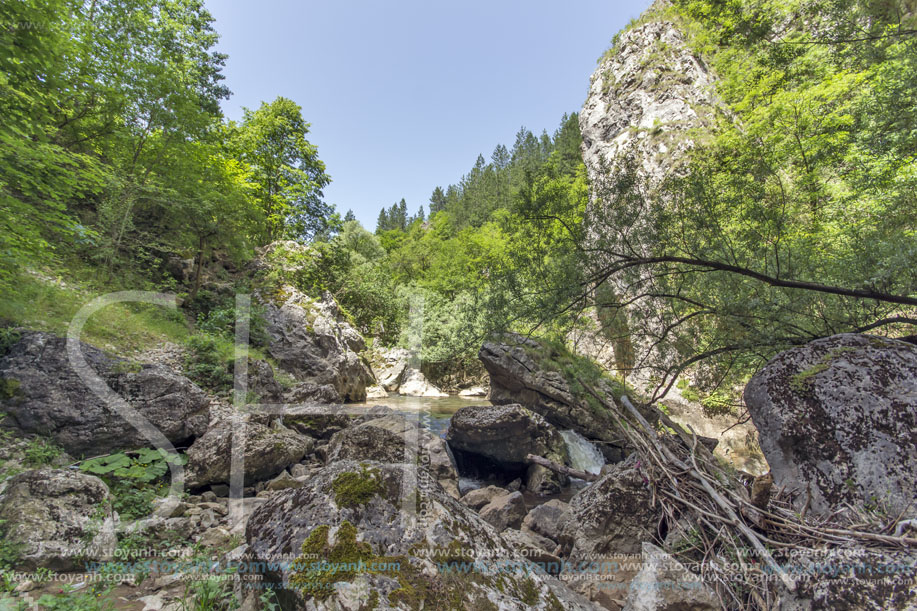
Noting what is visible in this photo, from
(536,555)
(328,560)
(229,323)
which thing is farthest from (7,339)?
(536,555)

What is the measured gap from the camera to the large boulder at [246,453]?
5.08 meters

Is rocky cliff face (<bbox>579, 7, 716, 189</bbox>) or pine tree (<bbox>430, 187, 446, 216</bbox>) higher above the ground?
pine tree (<bbox>430, 187, 446, 216</bbox>)

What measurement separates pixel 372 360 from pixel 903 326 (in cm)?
2247

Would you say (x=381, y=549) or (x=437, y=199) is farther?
(x=437, y=199)

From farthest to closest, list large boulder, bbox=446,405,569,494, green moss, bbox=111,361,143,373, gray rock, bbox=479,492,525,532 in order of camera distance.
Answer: large boulder, bbox=446,405,569,494, gray rock, bbox=479,492,525,532, green moss, bbox=111,361,143,373

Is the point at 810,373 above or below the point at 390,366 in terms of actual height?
above

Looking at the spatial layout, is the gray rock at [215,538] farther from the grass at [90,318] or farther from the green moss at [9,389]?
the grass at [90,318]

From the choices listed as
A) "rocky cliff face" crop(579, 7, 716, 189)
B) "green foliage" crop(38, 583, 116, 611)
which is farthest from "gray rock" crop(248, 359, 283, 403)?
"rocky cliff face" crop(579, 7, 716, 189)

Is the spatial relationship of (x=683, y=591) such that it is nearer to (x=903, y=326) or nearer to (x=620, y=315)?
(x=620, y=315)

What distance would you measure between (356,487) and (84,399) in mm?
5309

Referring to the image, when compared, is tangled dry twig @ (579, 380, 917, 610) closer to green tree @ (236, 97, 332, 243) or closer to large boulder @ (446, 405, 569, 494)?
large boulder @ (446, 405, 569, 494)

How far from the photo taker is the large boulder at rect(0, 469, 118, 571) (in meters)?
2.52

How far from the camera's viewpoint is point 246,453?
17.9 feet

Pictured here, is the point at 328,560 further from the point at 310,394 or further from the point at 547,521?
the point at 310,394
